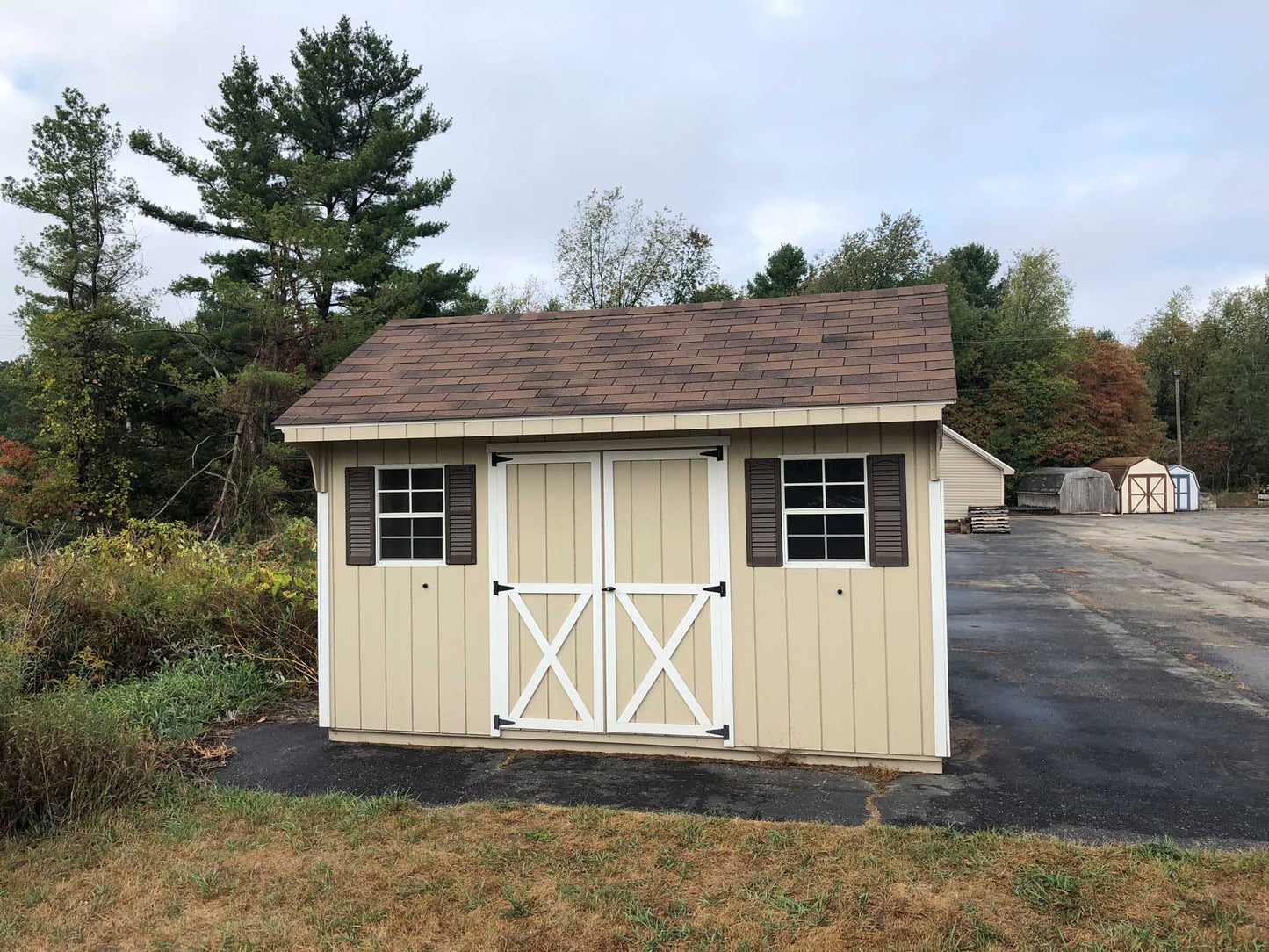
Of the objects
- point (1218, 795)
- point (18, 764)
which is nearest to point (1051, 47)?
point (1218, 795)

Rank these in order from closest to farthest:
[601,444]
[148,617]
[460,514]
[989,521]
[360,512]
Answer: [601,444] < [460,514] < [360,512] < [148,617] < [989,521]

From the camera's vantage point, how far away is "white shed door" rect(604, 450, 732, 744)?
17.9 ft

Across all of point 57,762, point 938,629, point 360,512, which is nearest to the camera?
point 57,762

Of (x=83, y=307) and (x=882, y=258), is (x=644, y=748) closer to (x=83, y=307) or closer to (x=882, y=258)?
(x=83, y=307)

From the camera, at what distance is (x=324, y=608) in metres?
6.06

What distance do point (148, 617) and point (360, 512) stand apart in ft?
9.62

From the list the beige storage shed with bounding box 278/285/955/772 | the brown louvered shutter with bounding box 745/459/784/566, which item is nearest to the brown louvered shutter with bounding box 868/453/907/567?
the beige storage shed with bounding box 278/285/955/772

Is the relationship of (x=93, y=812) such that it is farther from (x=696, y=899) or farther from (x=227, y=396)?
(x=227, y=396)

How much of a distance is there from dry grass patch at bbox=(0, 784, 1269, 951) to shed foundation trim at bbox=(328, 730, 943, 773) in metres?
1.05

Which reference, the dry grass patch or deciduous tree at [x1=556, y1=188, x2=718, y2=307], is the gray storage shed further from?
the dry grass patch

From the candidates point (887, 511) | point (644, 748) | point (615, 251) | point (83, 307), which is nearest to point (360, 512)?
point (644, 748)

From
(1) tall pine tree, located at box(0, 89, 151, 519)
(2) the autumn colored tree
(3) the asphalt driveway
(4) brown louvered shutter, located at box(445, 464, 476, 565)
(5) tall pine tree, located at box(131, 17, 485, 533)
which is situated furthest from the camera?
(2) the autumn colored tree

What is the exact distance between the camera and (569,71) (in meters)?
14.8

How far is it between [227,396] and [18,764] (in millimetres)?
12057
